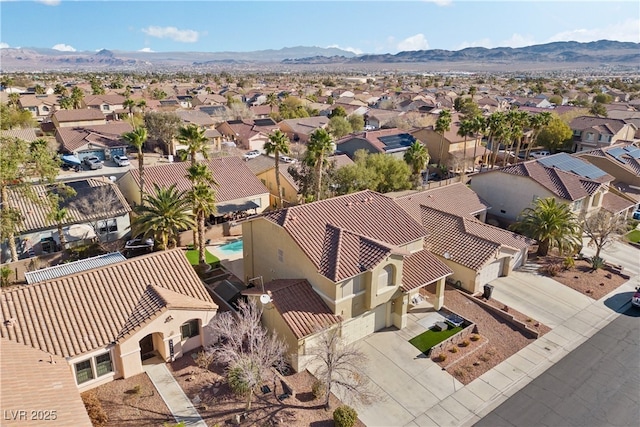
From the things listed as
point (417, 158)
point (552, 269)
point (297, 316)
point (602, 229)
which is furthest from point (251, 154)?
point (297, 316)

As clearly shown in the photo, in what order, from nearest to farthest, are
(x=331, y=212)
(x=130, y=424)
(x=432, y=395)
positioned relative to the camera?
(x=130, y=424) < (x=432, y=395) < (x=331, y=212)

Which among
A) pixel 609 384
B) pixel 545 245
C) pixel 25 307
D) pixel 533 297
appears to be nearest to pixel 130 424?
pixel 25 307

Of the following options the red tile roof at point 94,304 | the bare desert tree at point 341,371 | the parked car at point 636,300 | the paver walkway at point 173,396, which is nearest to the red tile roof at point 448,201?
the parked car at point 636,300

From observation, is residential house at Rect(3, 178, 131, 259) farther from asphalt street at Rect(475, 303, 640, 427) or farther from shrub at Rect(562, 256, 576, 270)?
shrub at Rect(562, 256, 576, 270)

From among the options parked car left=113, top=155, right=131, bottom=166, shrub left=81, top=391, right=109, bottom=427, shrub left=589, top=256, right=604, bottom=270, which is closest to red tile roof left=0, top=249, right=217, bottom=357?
shrub left=81, top=391, right=109, bottom=427

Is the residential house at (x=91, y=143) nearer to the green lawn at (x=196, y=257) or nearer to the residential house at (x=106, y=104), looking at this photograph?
the residential house at (x=106, y=104)

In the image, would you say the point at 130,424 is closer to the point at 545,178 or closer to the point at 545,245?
the point at 545,245

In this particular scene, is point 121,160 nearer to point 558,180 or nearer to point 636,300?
point 558,180
